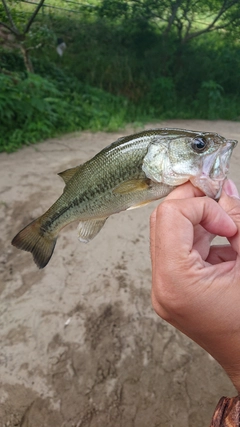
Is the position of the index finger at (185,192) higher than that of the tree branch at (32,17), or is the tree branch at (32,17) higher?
the tree branch at (32,17)

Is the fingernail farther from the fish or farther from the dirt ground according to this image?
the dirt ground

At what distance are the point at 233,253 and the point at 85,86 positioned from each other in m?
8.60

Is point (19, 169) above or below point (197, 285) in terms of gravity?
below

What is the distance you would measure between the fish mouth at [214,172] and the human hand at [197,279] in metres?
0.12

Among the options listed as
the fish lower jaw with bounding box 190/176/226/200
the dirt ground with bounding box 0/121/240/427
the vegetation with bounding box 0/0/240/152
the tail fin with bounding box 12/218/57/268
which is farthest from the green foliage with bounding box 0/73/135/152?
the fish lower jaw with bounding box 190/176/226/200

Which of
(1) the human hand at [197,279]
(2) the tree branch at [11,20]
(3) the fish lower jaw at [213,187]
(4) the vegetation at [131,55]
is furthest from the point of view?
(4) the vegetation at [131,55]

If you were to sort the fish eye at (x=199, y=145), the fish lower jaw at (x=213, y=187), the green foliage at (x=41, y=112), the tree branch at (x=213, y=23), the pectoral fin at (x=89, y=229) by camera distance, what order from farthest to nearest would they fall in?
1. the tree branch at (x=213, y=23)
2. the green foliage at (x=41, y=112)
3. the pectoral fin at (x=89, y=229)
4. the fish eye at (x=199, y=145)
5. the fish lower jaw at (x=213, y=187)

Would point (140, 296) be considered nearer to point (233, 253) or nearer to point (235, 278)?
point (233, 253)

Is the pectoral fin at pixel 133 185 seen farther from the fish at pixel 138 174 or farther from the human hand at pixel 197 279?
the human hand at pixel 197 279

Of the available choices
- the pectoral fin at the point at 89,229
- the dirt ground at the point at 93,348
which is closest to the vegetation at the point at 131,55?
the dirt ground at the point at 93,348

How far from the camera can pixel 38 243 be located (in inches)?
78.7

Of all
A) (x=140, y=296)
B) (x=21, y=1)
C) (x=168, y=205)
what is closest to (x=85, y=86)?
(x=21, y=1)

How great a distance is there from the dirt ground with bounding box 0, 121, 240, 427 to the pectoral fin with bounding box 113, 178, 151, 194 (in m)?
1.73

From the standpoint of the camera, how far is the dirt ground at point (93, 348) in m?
2.55
